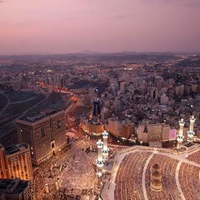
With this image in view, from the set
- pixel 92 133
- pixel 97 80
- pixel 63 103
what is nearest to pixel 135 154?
pixel 92 133

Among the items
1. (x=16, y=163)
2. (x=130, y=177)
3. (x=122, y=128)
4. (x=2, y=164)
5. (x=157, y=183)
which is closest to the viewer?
(x=157, y=183)

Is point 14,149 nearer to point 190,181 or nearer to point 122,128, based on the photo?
point 190,181

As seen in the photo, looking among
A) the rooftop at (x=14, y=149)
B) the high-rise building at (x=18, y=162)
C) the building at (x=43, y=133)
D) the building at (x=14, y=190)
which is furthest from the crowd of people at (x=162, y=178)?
the building at (x=43, y=133)

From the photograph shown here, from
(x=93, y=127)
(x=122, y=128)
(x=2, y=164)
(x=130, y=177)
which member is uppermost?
(x=130, y=177)

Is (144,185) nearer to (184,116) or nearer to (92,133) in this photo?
(92,133)

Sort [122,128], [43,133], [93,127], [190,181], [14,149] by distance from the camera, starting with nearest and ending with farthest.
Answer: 1. [190,181]
2. [14,149]
3. [43,133]
4. [122,128]
5. [93,127]

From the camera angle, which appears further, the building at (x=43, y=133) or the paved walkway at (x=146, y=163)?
the building at (x=43, y=133)

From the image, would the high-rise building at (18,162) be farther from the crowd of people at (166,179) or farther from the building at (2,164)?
the crowd of people at (166,179)

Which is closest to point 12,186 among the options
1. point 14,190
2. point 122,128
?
point 14,190
